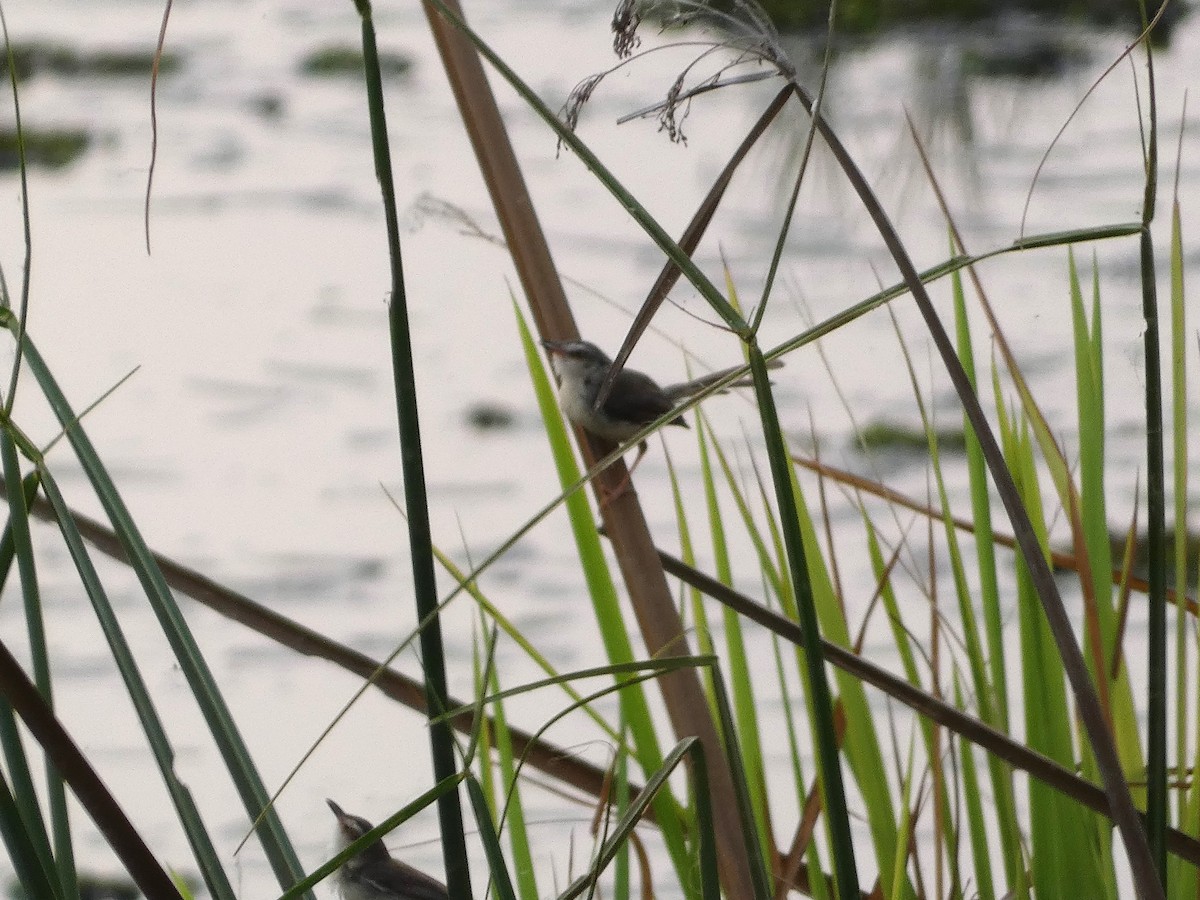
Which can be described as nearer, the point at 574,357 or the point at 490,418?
the point at 574,357

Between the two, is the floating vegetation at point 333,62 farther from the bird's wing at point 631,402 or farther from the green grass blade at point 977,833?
the green grass blade at point 977,833

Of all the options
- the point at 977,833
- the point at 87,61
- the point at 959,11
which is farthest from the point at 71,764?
the point at 87,61

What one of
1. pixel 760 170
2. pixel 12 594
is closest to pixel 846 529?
pixel 760 170

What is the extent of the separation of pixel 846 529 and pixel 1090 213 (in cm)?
122

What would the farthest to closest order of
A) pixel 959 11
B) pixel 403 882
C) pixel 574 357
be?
pixel 959 11 → pixel 403 882 → pixel 574 357

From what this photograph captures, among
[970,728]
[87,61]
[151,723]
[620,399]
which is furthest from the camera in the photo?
[87,61]

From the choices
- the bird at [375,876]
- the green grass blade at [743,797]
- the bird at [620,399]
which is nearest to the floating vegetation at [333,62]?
the bird at [620,399]

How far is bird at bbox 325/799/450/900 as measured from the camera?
176cm

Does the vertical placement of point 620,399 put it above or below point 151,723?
above

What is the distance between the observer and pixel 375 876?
1.87 m

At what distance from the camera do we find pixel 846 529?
3.91 metres

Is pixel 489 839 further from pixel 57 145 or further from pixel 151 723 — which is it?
pixel 57 145

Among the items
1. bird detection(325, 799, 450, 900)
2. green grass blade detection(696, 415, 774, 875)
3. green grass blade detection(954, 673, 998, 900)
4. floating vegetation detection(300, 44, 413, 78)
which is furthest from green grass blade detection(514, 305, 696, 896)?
floating vegetation detection(300, 44, 413, 78)

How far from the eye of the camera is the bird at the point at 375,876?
1765 millimetres
